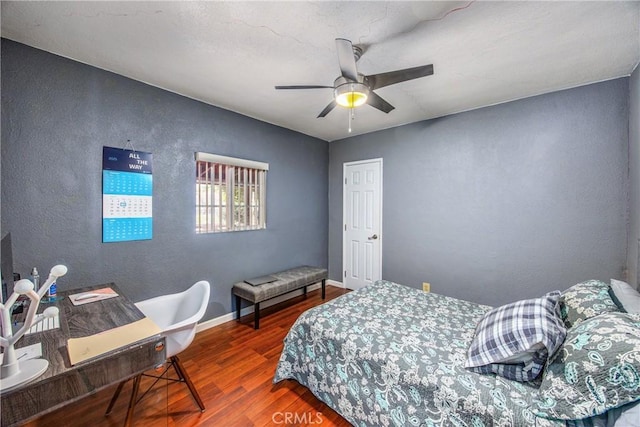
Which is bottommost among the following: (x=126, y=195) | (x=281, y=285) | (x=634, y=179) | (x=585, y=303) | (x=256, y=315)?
(x=256, y=315)

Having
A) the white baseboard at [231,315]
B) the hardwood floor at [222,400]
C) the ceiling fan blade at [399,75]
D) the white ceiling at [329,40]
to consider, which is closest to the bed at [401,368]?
the hardwood floor at [222,400]

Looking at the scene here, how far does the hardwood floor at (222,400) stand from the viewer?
1465 mm

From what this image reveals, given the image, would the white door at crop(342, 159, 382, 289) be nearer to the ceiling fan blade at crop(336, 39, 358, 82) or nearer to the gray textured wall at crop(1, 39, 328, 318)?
the gray textured wall at crop(1, 39, 328, 318)

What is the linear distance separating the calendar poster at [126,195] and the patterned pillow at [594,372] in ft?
9.91

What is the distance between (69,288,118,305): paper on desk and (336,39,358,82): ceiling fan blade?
227 centimetres

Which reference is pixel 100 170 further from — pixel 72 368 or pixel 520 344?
pixel 520 344

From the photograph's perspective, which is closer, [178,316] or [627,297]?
[627,297]

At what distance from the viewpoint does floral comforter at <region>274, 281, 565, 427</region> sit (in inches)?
46.3

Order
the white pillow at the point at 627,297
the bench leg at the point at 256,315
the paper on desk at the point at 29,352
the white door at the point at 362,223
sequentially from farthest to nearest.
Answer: the white door at the point at 362,223 → the bench leg at the point at 256,315 → the white pillow at the point at 627,297 → the paper on desk at the point at 29,352

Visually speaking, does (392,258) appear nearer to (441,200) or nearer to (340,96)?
(441,200)

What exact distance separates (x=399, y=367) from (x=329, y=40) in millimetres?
2132

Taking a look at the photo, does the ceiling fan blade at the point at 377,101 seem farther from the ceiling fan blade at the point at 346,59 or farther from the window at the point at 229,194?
the window at the point at 229,194

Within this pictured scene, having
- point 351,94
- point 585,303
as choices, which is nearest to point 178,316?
point 351,94

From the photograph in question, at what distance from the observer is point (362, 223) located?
13.2 ft
